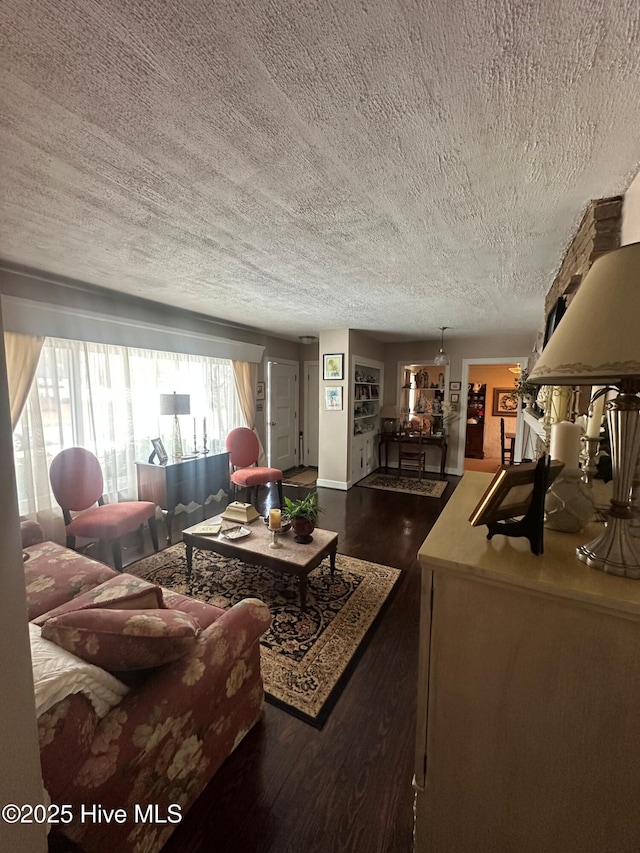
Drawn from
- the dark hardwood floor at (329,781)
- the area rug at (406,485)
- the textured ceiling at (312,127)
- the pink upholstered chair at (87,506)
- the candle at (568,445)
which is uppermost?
the textured ceiling at (312,127)

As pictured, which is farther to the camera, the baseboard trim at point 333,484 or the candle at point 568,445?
the baseboard trim at point 333,484

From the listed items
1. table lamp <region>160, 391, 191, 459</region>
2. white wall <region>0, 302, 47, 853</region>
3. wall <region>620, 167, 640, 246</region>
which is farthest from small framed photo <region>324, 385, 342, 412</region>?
white wall <region>0, 302, 47, 853</region>

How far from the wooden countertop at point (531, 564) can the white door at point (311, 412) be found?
18.1 ft

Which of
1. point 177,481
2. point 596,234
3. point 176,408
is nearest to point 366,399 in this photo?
point 176,408

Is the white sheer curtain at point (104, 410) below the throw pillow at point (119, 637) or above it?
above

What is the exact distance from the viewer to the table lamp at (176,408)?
3.65 meters

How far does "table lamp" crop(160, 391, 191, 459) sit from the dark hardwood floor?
9.35 ft

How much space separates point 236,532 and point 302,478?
3.20 metres

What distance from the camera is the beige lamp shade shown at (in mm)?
673

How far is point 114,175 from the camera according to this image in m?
1.40

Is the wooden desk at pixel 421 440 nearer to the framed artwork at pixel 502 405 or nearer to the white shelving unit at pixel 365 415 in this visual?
the white shelving unit at pixel 365 415

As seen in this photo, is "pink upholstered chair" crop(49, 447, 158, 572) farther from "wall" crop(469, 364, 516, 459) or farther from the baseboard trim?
"wall" crop(469, 364, 516, 459)

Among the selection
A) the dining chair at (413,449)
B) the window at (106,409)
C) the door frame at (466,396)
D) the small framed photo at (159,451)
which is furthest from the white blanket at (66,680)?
the door frame at (466,396)

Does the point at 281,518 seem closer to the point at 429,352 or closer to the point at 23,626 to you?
the point at 23,626
